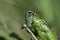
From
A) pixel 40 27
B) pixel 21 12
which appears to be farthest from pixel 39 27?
pixel 21 12

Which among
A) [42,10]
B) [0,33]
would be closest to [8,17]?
[0,33]

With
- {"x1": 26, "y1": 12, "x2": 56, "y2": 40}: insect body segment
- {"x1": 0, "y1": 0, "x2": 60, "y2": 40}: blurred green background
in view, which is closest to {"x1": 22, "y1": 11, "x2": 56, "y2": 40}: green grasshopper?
{"x1": 26, "y1": 12, "x2": 56, "y2": 40}: insect body segment

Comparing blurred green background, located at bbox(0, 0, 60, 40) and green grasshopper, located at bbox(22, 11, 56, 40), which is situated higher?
blurred green background, located at bbox(0, 0, 60, 40)

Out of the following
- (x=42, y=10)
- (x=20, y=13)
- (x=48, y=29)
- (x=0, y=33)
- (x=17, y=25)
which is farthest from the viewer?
(x=42, y=10)

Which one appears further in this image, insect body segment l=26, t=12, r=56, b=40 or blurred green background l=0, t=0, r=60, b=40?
blurred green background l=0, t=0, r=60, b=40

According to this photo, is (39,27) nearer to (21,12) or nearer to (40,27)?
(40,27)

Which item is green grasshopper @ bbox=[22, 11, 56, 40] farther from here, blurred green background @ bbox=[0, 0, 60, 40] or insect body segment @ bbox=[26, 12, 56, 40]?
blurred green background @ bbox=[0, 0, 60, 40]

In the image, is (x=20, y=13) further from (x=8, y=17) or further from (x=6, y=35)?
(x=6, y=35)
